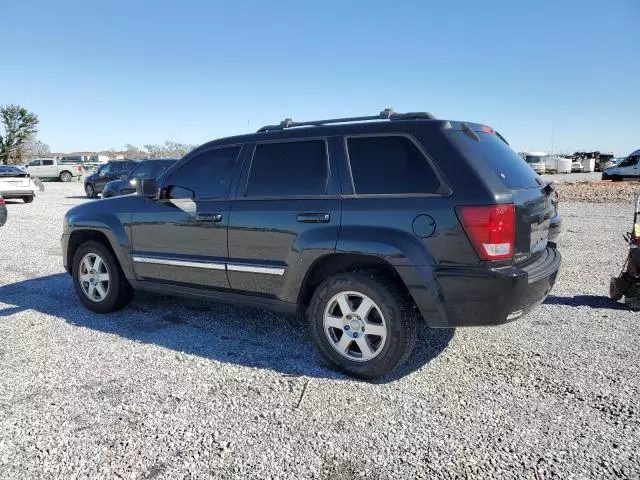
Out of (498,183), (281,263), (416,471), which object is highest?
(498,183)

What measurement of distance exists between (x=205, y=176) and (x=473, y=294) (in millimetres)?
2557

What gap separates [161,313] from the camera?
507 centimetres

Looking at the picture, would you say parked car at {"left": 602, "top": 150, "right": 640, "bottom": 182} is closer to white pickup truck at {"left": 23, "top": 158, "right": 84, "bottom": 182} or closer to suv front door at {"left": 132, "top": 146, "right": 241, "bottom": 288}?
suv front door at {"left": 132, "top": 146, "right": 241, "bottom": 288}

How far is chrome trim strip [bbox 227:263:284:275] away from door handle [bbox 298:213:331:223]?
1.46 ft

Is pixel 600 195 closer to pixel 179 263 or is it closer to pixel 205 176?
pixel 205 176

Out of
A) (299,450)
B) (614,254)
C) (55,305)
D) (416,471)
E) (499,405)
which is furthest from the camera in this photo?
(614,254)

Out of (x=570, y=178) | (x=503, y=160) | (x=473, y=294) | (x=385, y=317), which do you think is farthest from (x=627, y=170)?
(x=385, y=317)

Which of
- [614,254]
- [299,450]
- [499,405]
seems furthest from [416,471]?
[614,254]

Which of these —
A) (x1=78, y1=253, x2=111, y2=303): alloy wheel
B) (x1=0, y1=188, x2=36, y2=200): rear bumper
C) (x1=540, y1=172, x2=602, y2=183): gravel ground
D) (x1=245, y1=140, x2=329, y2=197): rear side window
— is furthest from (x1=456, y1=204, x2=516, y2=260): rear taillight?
(x1=540, y1=172, x2=602, y2=183): gravel ground

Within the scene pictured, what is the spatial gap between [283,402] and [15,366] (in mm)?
2229

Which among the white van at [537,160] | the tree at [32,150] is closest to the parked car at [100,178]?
the white van at [537,160]

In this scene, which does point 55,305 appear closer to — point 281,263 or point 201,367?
point 201,367

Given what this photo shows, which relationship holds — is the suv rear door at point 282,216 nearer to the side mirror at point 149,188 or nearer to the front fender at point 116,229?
the side mirror at point 149,188

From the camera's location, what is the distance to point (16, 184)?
59.6ft
